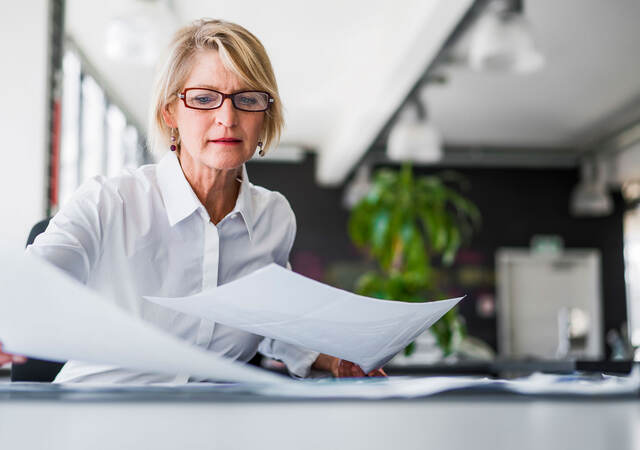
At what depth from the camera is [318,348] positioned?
0.68 meters

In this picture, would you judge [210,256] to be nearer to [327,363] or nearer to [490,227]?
[327,363]

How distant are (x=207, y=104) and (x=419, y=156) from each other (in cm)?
491

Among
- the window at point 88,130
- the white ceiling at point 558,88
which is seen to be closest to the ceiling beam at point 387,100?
the white ceiling at point 558,88

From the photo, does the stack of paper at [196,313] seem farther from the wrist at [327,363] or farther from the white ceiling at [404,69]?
the white ceiling at [404,69]

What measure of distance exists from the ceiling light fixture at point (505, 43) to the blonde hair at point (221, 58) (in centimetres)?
282

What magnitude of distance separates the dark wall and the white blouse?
8.96 metres

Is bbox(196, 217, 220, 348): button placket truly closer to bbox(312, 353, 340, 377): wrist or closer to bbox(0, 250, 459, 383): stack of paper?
bbox(312, 353, 340, 377): wrist

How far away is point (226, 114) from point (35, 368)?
2.39 ft

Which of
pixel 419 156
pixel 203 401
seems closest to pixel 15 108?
pixel 203 401

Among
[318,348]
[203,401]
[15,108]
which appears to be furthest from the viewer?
[15,108]

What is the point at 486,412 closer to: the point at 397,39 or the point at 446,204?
the point at 397,39

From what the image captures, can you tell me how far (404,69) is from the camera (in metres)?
5.29

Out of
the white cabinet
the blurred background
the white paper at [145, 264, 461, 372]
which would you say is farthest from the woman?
the white cabinet

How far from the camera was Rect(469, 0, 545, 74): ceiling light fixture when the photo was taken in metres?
3.60
